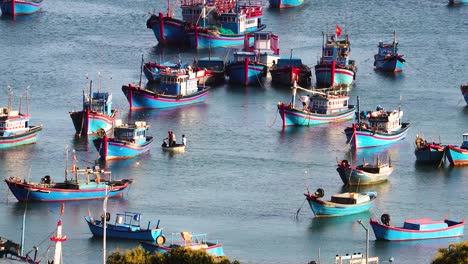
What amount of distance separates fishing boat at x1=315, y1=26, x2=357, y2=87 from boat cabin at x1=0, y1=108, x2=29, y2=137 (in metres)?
27.5

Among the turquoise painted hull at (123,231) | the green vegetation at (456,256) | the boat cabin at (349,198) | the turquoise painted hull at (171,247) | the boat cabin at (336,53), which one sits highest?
the green vegetation at (456,256)

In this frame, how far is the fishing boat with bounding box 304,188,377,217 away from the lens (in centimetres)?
8688

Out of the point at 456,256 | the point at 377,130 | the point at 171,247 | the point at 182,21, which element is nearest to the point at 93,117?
the point at 377,130

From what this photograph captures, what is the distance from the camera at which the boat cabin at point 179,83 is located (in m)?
118

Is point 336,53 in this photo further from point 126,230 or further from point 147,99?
point 126,230

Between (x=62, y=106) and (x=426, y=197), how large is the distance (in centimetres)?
3124

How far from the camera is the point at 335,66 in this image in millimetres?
124875

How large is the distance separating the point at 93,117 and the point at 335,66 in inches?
961

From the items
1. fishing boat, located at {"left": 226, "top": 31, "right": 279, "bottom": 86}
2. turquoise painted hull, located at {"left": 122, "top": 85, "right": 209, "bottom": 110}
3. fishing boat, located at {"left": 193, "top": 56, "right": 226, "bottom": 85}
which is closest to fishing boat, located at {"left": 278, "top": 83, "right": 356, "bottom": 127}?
turquoise painted hull, located at {"left": 122, "top": 85, "right": 209, "bottom": 110}

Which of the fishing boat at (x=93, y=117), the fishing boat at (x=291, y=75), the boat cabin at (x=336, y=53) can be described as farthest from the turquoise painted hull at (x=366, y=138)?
the boat cabin at (x=336, y=53)

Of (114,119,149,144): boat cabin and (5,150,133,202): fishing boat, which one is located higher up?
(114,119,149,144): boat cabin

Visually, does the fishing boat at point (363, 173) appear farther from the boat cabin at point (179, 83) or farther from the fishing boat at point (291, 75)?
the fishing boat at point (291, 75)

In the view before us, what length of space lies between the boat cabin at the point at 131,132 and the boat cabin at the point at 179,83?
1580 centimetres

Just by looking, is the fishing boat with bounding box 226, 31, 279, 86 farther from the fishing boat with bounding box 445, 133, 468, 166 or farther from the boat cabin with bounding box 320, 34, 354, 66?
the fishing boat with bounding box 445, 133, 468, 166
